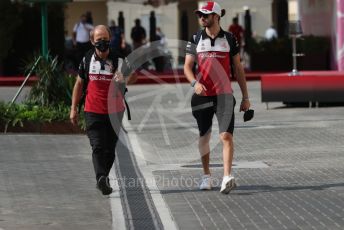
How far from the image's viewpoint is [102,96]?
11414 mm

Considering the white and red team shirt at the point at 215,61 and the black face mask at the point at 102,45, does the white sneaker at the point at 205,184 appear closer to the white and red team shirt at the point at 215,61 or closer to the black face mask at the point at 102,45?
the white and red team shirt at the point at 215,61

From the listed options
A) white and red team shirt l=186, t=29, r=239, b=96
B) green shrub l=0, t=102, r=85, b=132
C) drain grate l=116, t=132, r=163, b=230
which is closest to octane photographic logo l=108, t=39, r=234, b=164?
white and red team shirt l=186, t=29, r=239, b=96

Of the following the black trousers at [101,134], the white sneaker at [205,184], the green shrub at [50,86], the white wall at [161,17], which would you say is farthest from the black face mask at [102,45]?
the white wall at [161,17]

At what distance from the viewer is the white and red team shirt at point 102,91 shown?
11359 millimetres

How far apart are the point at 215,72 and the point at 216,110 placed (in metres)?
0.39

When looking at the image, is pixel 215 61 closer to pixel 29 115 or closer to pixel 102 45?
pixel 102 45

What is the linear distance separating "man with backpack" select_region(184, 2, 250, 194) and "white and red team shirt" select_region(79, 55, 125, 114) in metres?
0.71

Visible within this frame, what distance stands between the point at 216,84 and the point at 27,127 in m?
6.84

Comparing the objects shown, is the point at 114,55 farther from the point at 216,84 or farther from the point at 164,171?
the point at 164,171

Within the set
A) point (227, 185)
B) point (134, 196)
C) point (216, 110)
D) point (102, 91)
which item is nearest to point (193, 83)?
point (216, 110)

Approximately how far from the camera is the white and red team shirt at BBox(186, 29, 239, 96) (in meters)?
11.4

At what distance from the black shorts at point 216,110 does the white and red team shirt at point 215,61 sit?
6cm

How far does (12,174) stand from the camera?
42.4 feet

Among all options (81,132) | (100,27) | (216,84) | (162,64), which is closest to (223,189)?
(216,84)
